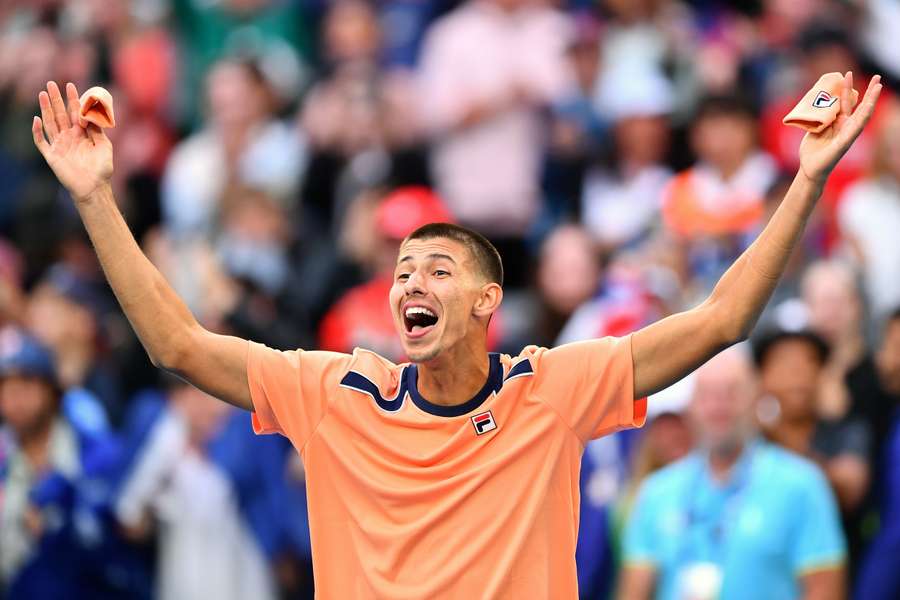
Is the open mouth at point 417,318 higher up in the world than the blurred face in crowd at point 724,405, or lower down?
lower down

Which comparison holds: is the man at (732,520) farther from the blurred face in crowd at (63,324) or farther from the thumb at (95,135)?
the blurred face in crowd at (63,324)

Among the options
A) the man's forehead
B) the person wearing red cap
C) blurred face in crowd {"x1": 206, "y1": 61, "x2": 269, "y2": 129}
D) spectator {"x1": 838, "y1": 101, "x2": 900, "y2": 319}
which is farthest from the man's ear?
blurred face in crowd {"x1": 206, "y1": 61, "x2": 269, "y2": 129}

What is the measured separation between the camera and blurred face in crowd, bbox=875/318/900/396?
826 centimetres

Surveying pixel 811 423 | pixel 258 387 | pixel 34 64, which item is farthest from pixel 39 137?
pixel 34 64

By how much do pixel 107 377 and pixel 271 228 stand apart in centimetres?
150

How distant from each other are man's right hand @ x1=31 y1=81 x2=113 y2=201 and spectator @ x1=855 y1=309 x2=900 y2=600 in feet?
13.0

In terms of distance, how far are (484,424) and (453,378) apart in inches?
7.8

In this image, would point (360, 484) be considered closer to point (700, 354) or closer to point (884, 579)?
point (700, 354)

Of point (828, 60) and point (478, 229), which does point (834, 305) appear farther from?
point (478, 229)

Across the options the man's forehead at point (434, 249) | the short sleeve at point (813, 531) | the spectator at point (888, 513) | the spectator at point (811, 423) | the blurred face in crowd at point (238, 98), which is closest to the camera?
the man's forehead at point (434, 249)

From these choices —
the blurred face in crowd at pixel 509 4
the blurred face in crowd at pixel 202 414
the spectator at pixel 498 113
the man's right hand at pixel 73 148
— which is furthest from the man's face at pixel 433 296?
the blurred face in crowd at pixel 509 4

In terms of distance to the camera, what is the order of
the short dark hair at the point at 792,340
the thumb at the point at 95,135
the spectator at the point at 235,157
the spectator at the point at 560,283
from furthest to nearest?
the spectator at the point at 235,157
the spectator at the point at 560,283
the short dark hair at the point at 792,340
the thumb at the point at 95,135

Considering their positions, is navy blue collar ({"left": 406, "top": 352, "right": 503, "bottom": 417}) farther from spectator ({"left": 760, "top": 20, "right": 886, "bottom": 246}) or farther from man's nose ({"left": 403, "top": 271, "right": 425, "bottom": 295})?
spectator ({"left": 760, "top": 20, "right": 886, "bottom": 246})

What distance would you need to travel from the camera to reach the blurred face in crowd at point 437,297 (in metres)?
5.36
